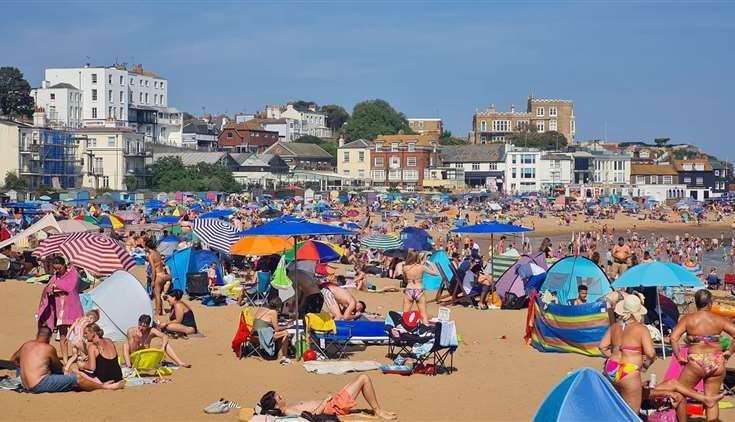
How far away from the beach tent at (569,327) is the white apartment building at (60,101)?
256 feet

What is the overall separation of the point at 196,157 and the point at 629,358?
248 feet

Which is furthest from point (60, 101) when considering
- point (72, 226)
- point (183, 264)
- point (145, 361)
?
point (145, 361)

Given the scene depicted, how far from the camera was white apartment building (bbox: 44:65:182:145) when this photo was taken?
91.1 metres

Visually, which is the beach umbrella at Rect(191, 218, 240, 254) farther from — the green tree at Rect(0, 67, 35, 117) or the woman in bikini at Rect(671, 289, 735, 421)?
the green tree at Rect(0, 67, 35, 117)

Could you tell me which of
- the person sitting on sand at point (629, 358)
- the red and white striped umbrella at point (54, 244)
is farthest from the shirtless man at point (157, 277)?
the person sitting on sand at point (629, 358)

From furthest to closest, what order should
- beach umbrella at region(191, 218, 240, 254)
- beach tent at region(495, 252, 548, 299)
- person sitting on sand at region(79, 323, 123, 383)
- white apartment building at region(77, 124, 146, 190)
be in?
white apartment building at region(77, 124, 146, 190)
beach umbrella at region(191, 218, 240, 254)
beach tent at region(495, 252, 548, 299)
person sitting on sand at region(79, 323, 123, 383)

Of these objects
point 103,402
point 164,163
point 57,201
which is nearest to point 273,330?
point 103,402

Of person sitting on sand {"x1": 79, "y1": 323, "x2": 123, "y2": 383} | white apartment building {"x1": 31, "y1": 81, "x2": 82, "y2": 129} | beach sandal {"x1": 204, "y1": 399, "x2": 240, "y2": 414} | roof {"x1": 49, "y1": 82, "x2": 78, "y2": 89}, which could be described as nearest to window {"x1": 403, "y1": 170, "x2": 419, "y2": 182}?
white apartment building {"x1": 31, "y1": 81, "x2": 82, "y2": 129}

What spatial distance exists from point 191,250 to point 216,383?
8280 millimetres

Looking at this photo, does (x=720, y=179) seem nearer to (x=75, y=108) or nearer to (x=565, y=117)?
(x=565, y=117)

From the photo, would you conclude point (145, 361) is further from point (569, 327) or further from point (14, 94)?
point (14, 94)

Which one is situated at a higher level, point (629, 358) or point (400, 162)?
point (400, 162)

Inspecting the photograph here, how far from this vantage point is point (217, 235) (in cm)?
1995

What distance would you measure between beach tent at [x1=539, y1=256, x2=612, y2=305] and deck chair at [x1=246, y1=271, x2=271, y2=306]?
15.2ft
